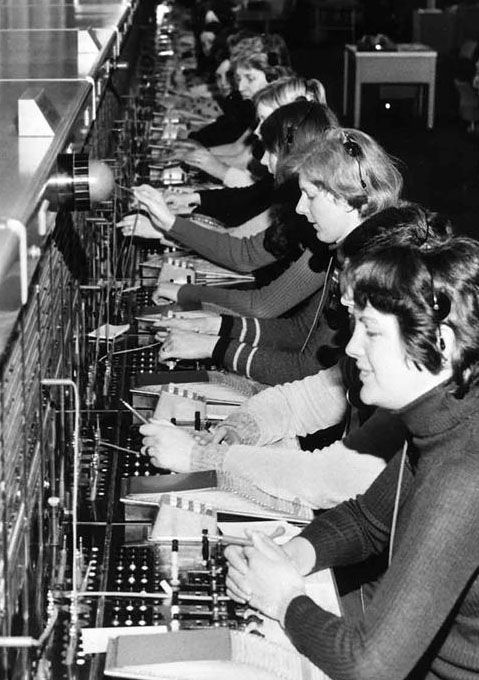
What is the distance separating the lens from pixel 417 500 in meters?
1.91

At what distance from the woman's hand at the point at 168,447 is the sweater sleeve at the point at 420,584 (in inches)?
33.5

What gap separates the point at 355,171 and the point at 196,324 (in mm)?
785

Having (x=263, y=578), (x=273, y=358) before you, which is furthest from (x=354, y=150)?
(x=263, y=578)

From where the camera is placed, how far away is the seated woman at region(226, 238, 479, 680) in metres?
1.85

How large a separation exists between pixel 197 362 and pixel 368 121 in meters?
9.19

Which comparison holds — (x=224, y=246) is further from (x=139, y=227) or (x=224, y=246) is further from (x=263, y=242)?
(x=139, y=227)

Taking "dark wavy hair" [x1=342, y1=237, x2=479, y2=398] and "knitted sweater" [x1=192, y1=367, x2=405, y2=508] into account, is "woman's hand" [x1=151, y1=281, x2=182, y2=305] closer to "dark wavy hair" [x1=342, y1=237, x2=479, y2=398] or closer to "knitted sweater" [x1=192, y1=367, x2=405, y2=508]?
"knitted sweater" [x1=192, y1=367, x2=405, y2=508]

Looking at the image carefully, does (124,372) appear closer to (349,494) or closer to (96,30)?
(349,494)

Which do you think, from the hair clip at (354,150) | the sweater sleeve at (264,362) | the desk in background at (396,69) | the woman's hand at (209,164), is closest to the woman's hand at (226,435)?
the sweater sleeve at (264,362)

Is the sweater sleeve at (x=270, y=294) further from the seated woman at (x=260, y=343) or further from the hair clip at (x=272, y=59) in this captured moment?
the hair clip at (x=272, y=59)

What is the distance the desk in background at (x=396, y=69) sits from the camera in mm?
12242

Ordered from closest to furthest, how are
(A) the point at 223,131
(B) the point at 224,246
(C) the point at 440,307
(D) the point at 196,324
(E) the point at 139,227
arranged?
(C) the point at 440,307 < (D) the point at 196,324 < (B) the point at 224,246 < (E) the point at 139,227 < (A) the point at 223,131

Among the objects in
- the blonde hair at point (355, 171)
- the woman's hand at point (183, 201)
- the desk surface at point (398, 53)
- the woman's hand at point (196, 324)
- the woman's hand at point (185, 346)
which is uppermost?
the blonde hair at point (355, 171)

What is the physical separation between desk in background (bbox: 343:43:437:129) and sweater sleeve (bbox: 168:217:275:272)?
772cm
